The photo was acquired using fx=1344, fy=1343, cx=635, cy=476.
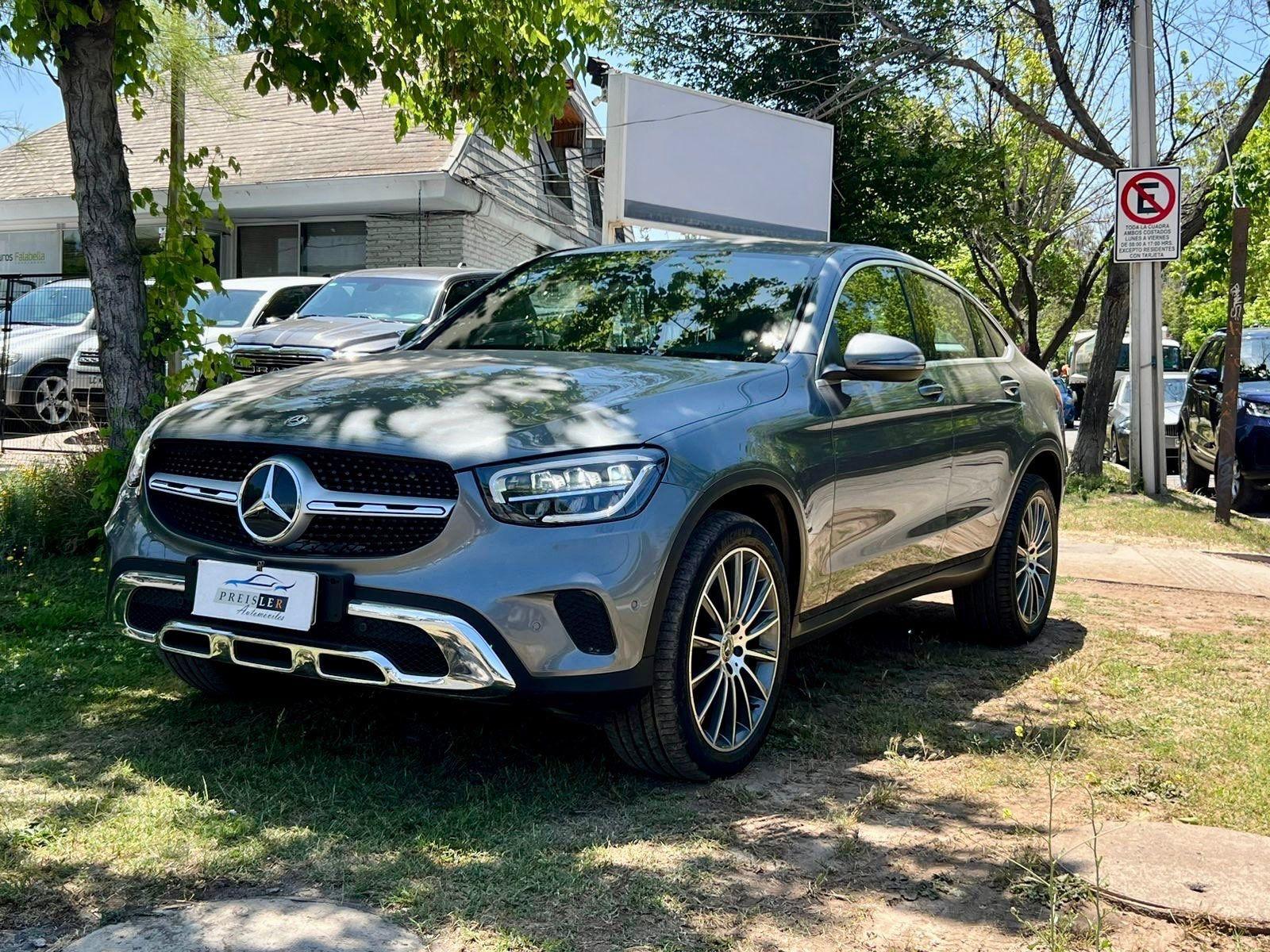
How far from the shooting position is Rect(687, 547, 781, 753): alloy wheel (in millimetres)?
3787

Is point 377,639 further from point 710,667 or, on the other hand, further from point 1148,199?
point 1148,199

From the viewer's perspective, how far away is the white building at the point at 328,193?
17.0m

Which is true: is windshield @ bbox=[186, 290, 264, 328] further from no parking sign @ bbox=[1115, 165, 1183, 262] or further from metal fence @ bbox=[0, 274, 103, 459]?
no parking sign @ bbox=[1115, 165, 1183, 262]

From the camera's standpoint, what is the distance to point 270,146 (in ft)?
62.4

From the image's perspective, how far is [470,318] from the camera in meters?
5.15

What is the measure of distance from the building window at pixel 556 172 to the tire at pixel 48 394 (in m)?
9.94

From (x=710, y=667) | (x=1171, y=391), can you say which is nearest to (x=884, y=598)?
(x=710, y=667)

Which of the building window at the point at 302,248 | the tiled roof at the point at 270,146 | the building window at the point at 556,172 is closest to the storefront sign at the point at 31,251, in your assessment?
the tiled roof at the point at 270,146

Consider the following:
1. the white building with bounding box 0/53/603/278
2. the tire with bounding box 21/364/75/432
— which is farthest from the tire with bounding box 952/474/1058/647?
the white building with bounding box 0/53/603/278

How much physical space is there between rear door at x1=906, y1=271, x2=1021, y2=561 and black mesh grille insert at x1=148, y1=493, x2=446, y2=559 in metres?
2.54

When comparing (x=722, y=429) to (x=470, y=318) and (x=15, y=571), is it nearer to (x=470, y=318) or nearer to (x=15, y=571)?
(x=470, y=318)

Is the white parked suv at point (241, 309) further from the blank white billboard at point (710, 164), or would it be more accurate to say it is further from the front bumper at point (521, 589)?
the front bumper at point (521, 589)

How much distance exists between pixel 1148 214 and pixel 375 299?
7081 mm

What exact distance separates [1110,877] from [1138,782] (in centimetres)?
83
